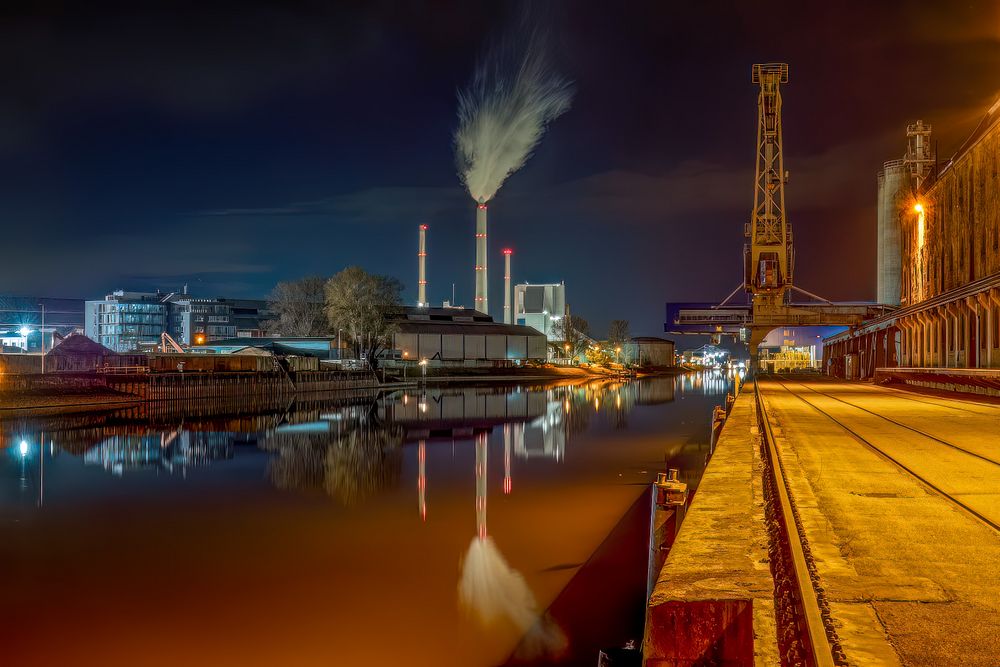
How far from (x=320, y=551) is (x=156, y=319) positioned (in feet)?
499

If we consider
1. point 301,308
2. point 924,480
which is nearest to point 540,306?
point 301,308

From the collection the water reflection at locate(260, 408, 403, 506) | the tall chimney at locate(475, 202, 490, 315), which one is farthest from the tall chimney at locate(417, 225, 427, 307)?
the water reflection at locate(260, 408, 403, 506)

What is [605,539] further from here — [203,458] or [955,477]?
[203,458]

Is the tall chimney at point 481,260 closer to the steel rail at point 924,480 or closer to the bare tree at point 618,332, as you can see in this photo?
the bare tree at point 618,332

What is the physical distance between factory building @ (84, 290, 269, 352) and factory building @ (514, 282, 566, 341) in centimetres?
5502

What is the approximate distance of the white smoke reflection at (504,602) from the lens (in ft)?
35.1

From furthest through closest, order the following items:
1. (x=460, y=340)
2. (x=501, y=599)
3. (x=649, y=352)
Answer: (x=649, y=352) → (x=460, y=340) → (x=501, y=599)

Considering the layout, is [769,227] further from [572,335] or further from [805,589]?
[572,335]

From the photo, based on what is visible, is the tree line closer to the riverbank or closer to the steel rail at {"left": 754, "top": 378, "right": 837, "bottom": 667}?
the riverbank

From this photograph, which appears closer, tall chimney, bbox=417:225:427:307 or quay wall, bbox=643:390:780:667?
quay wall, bbox=643:390:780:667

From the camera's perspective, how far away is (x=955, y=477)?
10.6 m

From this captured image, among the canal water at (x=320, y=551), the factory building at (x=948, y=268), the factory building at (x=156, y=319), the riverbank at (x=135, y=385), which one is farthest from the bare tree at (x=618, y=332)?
the canal water at (x=320, y=551)

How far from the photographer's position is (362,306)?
86.2 meters

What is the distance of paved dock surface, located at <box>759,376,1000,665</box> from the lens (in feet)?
14.7
